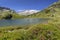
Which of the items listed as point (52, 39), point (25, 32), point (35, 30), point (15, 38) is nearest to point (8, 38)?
point (15, 38)

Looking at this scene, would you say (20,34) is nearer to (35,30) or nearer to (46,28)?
(35,30)

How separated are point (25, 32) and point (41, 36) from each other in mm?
1976

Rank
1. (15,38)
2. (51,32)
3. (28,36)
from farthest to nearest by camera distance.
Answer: (51,32) → (28,36) → (15,38)

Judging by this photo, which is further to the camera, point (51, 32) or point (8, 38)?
point (51, 32)

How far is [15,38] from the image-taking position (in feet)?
58.0

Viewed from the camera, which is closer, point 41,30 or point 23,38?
point 23,38

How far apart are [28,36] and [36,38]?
3.21 ft

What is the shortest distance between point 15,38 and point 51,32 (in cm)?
496

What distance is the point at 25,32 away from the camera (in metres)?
19.3

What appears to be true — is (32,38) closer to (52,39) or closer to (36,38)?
(36,38)

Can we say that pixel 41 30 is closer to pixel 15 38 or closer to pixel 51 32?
pixel 51 32

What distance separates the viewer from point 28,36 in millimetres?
18859

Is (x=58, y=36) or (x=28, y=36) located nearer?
(x=28, y=36)

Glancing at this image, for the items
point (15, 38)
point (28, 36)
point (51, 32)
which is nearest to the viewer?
point (15, 38)
